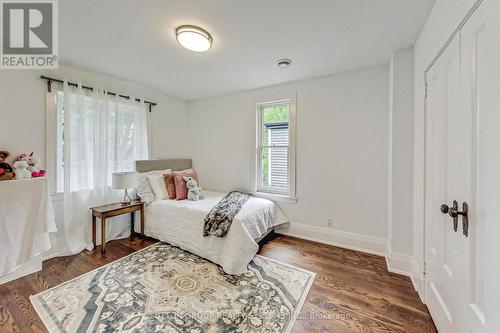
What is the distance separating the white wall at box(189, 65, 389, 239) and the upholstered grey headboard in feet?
4.33

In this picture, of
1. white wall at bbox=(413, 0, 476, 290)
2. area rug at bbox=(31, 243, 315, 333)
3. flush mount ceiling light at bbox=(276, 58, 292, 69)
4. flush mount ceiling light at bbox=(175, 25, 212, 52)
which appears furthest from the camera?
flush mount ceiling light at bbox=(276, 58, 292, 69)

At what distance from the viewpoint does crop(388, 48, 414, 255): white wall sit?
225 centimetres

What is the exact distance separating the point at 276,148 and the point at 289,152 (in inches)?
11.4

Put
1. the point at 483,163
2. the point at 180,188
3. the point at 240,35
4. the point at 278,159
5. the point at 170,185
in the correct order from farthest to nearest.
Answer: the point at 278,159 → the point at 170,185 → the point at 180,188 → the point at 240,35 → the point at 483,163

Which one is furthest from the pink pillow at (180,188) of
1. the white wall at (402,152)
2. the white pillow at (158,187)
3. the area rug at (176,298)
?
the white wall at (402,152)

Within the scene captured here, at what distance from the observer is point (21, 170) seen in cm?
223

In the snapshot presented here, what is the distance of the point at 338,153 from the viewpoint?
3037 millimetres

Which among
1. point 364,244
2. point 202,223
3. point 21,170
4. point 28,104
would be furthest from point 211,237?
point 28,104

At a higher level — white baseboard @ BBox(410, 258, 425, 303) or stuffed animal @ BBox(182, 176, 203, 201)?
stuffed animal @ BBox(182, 176, 203, 201)

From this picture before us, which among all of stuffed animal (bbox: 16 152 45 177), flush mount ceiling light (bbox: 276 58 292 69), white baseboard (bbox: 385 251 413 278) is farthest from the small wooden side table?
white baseboard (bbox: 385 251 413 278)

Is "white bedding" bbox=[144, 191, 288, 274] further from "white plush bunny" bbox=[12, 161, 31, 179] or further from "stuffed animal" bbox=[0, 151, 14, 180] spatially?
"stuffed animal" bbox=[0, 151, 14, 180]

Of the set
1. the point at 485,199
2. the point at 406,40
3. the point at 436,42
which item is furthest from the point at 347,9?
the point at 485,199

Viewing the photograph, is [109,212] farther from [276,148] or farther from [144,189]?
[276,148]

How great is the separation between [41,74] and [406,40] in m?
→ 4.21
